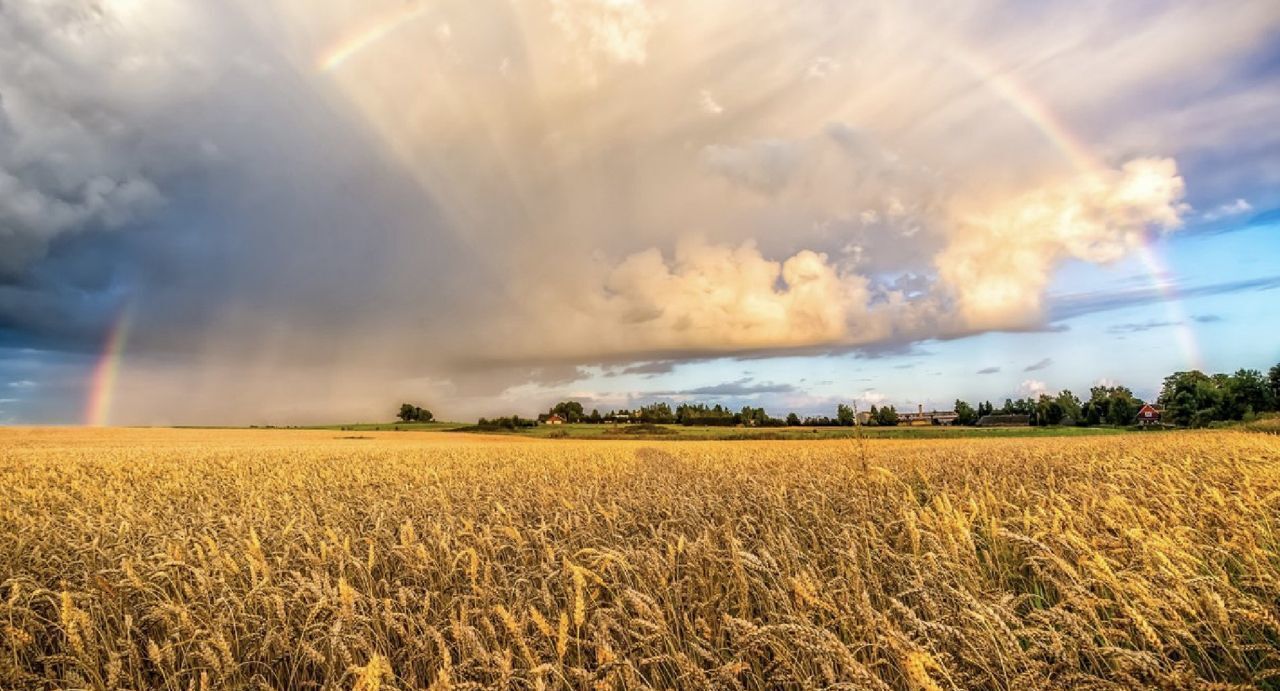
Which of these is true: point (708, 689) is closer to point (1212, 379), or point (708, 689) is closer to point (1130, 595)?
point (1130, 595)

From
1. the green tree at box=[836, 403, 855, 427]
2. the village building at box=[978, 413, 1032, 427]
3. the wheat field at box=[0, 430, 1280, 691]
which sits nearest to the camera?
the wheat field at box=[0, 430, 1280, 691]

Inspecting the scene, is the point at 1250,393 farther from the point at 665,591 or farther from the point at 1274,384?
the point at 665,591

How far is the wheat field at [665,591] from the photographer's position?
3.25 meters

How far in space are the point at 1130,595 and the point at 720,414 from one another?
94231 millimetres

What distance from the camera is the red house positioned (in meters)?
113

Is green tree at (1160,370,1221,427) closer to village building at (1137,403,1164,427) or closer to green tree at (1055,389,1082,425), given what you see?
village building at (1137,403,1164,427)

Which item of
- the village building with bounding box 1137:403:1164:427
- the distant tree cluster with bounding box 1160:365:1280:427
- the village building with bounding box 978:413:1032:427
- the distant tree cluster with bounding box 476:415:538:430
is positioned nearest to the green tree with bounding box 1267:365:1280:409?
the distant tree cluster with bounding box 1160:365:1280:427

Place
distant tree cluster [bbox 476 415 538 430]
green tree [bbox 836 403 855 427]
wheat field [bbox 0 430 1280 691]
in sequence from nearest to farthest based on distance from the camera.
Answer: wheat field [bbox 0 430 1280 691] → green tree [bbox 836 403 855 427] → distant tree cluster [bbox 476 415 538 430]

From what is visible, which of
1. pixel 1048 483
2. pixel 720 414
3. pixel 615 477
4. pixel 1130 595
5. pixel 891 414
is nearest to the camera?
pixel 1130 595

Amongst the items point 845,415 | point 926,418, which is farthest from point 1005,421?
point 845,415

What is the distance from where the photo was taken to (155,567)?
5379mm

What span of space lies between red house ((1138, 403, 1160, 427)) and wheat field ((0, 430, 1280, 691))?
5116 inches

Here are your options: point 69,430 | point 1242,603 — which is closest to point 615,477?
A: point 1242,603

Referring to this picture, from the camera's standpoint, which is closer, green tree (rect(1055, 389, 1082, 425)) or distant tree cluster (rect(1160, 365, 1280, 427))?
distant tree cluster (rect(1160, 365, 1280, 427))
